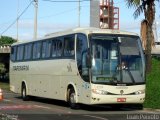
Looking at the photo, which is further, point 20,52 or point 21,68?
point 20,52

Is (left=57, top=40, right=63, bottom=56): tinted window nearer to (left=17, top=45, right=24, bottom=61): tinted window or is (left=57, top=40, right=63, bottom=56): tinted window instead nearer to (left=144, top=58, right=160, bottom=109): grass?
(left=144, top=58, right=160, bottom=109): grass

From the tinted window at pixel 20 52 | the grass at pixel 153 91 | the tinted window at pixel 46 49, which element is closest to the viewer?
the grass at pixel 153 91

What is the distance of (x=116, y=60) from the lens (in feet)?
Answer: 67.7

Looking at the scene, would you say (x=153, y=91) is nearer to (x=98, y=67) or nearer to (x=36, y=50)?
(x=98, y=67)

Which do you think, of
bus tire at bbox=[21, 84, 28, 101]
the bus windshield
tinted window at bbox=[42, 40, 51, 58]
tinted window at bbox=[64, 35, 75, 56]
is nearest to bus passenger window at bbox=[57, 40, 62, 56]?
tinted window at bbox=[64, 35, 75, 56]

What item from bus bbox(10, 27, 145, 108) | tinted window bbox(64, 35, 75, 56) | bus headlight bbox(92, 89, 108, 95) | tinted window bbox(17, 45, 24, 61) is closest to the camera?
bus headlight bbox(92, 89, 108, 95)

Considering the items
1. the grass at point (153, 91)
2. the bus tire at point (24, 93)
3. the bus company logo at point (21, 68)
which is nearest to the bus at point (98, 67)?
the grass at point (153, 91)

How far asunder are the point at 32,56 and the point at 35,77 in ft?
3.86

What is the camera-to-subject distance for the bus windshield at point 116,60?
20.3 metres

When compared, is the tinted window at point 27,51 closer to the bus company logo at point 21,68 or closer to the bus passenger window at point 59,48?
the bus company logo at point 21,68

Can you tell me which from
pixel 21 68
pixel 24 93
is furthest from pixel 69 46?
pixel 21 68

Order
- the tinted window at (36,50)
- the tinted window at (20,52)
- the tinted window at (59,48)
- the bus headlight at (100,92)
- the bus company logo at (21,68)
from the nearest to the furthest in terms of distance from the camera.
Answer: the bus headlight at (100,92), the tinted window at (59,48), the tinted window at (36,50), the bus company logo at (21,68), the tinted window at (20,52)

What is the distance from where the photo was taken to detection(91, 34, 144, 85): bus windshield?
20328 mm

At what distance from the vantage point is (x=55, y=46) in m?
24.1
